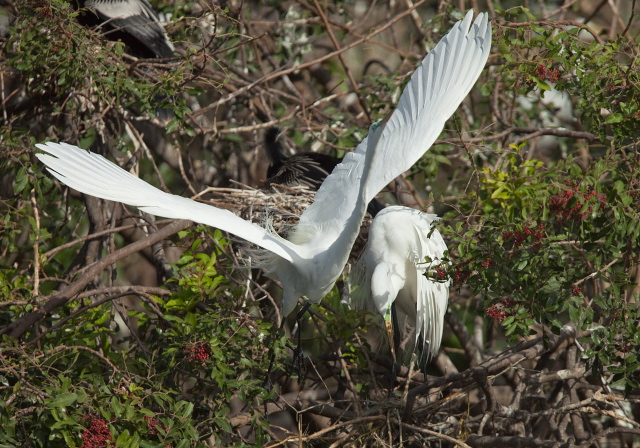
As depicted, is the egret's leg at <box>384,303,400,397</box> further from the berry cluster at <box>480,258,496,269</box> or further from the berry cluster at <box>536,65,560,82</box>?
the berry cluster at <box>536,65,560,82</box>

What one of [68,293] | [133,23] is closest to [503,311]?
[68,293]

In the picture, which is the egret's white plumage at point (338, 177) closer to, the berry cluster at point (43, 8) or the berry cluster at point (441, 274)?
the berry cluster at point (441, 274)

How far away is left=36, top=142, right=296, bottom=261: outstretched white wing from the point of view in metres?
2.30

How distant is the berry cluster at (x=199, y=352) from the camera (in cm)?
254

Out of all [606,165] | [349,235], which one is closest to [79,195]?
[349,235]

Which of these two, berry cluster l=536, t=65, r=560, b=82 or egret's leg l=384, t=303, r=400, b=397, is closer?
berry cluster l=536, t=65, r=560, b=82

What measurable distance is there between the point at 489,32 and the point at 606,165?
0.55m

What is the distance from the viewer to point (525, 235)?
2332mm

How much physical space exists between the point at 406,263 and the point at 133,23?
6.22 feet

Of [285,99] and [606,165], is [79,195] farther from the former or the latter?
[606,165]

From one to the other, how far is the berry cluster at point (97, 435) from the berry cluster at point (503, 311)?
1162 mm

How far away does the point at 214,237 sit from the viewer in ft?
10.2

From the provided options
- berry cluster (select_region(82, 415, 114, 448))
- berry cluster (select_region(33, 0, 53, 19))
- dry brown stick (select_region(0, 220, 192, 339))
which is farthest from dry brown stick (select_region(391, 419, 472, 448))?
berry cluster (select_region(33, 0, 53, 19))

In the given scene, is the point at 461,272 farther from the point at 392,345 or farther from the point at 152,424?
the point at 152,424
